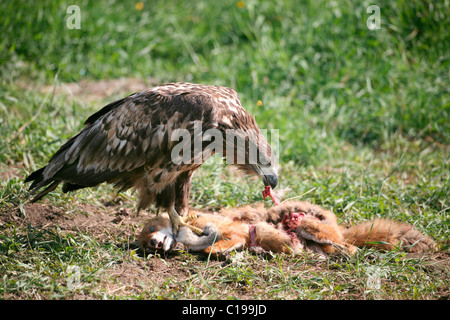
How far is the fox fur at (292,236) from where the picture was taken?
3713 millimetres

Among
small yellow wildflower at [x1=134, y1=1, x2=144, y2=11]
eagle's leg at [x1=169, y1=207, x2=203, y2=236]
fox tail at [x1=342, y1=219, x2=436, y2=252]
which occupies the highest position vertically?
small yellow wildflower at [x1=134, y1=1, x2=144, y2=11]

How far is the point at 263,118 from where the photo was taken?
233 inches

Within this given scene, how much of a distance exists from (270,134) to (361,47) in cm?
212

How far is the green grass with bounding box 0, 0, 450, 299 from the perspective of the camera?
342 centimetres

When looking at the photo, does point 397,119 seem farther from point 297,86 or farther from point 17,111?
point 17,111

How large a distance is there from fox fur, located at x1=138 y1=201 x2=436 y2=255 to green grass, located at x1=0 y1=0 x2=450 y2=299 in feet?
0.35

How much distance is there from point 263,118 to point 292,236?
7.69 ft

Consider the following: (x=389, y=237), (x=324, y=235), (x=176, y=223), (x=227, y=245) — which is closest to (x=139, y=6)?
(x=176, y=223)

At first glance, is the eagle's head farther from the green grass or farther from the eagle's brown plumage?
the green grass

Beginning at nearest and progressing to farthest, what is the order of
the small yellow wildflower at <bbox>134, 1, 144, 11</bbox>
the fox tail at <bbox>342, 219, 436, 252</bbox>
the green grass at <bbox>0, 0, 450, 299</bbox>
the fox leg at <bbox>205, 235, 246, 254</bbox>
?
the green grass at <bbox>0, 0, 450, 299</bbox> < the fox leg at <bbox>205, 235, 246, 254</bbox> < the fox tail at <bbox>342, 219, 436, 252</bbox> < the small yellow wildflower at <bbox>134, 1, 144, 11</bbox>

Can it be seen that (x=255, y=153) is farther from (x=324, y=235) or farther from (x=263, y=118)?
(x=263, y=118)

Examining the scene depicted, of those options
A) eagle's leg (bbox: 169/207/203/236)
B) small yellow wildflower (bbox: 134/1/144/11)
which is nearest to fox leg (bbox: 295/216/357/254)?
eagle's leg (bbox: 169/207/203/236)

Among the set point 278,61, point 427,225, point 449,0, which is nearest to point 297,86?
point 278,61

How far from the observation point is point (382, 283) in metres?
3.40
